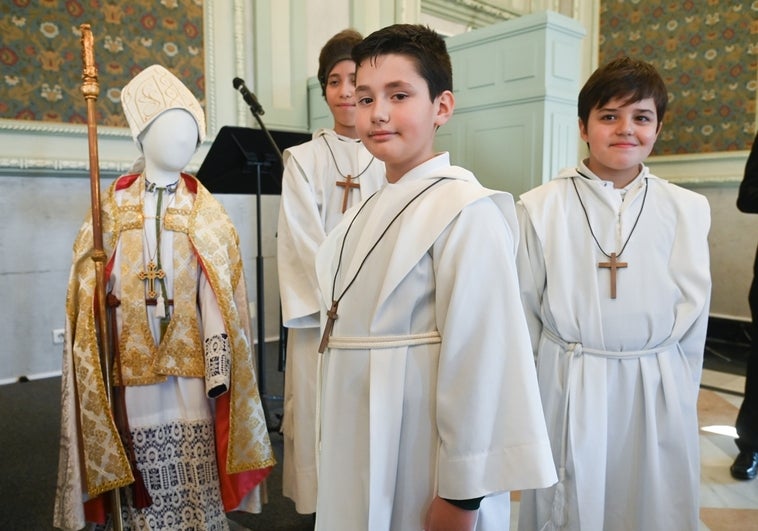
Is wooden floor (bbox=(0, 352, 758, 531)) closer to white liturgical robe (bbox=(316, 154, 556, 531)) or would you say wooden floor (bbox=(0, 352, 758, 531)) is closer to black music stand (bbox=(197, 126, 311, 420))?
black music stand (bbox=(197, 126, 311, 420))

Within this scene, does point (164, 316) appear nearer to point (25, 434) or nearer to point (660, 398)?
point (660, 398)

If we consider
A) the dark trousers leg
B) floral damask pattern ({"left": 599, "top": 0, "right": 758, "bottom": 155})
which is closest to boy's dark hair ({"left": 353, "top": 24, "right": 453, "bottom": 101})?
the dark trousers leg

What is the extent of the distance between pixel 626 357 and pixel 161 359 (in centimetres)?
127

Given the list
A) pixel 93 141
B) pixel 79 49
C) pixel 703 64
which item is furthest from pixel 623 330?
pixel 703 64

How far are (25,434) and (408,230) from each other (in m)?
2.71

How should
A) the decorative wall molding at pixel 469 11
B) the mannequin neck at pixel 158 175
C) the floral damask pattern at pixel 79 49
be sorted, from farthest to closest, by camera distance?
1. the decorative wall molding at pixel 469 11
2. the floral damask pattern at pixel 79 49
3. the mannequin neck at pixel 158 175

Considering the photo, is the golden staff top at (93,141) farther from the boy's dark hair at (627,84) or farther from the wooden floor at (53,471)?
the boy's dark hair at (627,84)

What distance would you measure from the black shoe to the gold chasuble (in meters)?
2.07

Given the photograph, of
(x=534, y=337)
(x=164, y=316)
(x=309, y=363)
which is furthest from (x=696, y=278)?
(x=164, y=316)

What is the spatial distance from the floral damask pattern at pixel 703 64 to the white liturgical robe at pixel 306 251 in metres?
4.65

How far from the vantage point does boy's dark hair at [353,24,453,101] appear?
1.07 meters

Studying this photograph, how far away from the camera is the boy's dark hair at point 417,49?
3.50 ft

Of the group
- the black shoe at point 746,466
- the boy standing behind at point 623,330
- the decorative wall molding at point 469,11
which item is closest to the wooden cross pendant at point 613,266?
the boy standing behind at point 623,330

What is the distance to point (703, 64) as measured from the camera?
17.8 feet
